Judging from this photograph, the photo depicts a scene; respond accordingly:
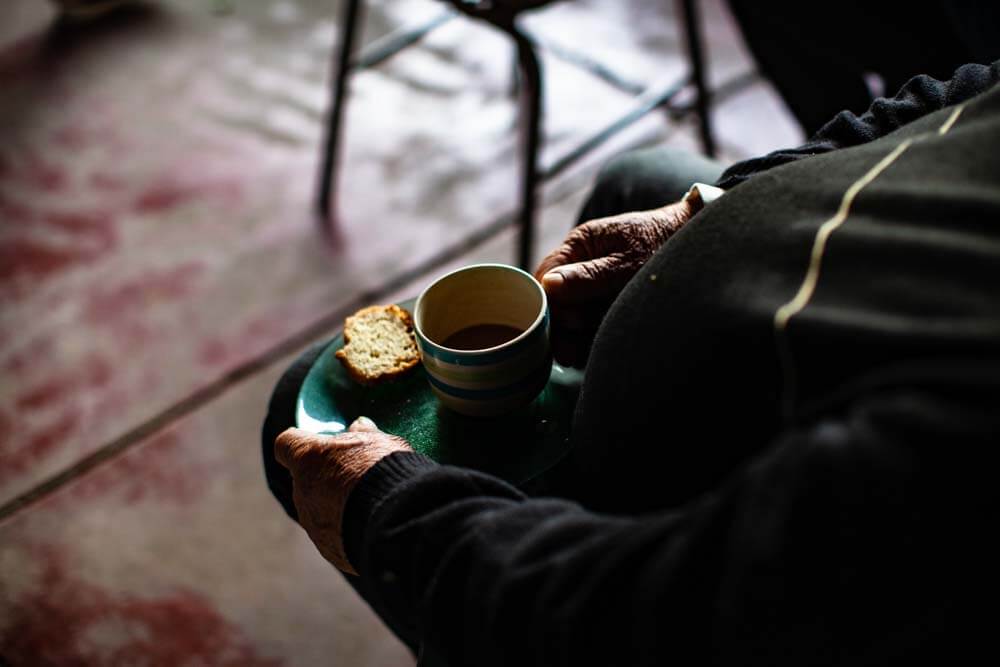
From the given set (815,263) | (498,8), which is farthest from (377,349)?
(498,8)

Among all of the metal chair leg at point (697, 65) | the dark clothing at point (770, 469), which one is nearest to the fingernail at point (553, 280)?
the dark clothing at point (770, 469)

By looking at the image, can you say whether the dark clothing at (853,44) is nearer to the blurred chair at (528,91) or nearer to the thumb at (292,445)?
the blurred chair at (528,91)

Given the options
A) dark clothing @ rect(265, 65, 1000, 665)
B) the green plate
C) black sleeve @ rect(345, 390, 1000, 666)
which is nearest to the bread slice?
the green plate

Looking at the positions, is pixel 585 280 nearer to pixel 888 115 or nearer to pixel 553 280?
pixel 553 280

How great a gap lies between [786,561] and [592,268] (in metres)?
0.47

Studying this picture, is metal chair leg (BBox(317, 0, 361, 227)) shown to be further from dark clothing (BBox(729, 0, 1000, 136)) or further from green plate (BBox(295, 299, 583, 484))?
green plate (BBox(295, 299, 583, 484))

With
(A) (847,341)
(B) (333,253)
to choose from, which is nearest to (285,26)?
(B) (333,253)

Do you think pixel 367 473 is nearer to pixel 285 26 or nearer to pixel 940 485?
pixel 940 485

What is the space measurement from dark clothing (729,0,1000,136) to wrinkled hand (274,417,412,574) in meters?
1.10

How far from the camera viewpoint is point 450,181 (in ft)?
7.01

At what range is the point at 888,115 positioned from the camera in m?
0.88

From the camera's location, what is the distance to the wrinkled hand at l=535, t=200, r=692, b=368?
91cm

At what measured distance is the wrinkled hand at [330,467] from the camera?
0.79 meters

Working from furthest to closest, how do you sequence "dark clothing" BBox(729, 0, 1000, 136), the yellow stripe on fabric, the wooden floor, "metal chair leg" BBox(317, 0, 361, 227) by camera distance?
"metal chair leg" BBox(317, 0, 361, 227), the wooden floor, "dark clothing" BBox(729, 0, 1000, 136), the yellow stripe on fabric
